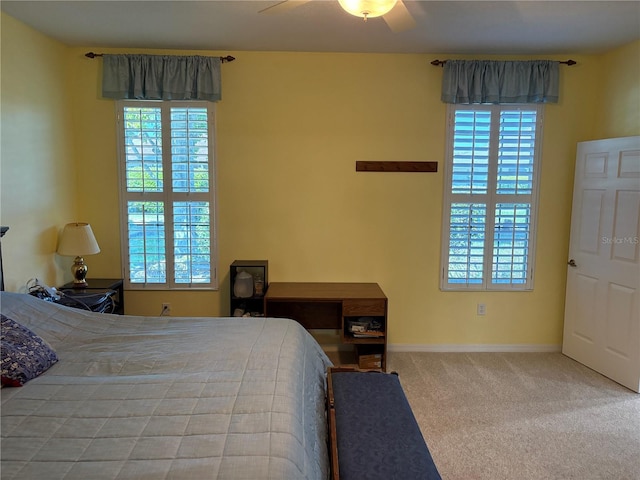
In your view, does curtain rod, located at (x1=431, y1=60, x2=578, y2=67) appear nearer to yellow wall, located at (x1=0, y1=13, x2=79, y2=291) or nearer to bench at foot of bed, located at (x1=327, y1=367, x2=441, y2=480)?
bench at foot of bed, located at (x1=327, y1=367, x2=441, y2=480)

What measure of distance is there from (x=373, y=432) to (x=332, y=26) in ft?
8.56

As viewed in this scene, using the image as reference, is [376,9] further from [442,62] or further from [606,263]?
[606,263]

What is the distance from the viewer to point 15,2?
2.66 meters

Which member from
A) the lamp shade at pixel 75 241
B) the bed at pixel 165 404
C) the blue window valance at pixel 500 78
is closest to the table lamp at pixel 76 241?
the lamp shade at pixel 75 241

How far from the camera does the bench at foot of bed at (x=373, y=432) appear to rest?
1.60m

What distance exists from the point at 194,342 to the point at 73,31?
257 cm

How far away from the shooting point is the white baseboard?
3.91m

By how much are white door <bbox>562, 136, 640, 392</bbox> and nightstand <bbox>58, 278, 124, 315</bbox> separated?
3881 mm

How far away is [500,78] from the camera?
11.8 feet

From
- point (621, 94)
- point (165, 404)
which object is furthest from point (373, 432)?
point (621, 94)

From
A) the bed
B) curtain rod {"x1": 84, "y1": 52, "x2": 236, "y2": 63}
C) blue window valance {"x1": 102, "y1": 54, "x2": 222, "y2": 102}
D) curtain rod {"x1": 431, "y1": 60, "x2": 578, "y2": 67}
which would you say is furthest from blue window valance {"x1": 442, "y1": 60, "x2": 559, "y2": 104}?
the bed

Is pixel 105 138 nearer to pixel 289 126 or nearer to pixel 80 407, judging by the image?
pixel 289 126

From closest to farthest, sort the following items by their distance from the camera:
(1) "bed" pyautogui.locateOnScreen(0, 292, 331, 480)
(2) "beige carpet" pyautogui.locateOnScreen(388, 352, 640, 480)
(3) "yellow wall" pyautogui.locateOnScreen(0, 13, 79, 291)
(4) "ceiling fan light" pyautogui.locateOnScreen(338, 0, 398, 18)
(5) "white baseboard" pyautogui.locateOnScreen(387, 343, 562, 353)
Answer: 1. (1) "bed" pyautogui.locateOnScreen(0, 292, 331, 480)
2. (4) "ceiling fan light" pyautogui.locateOnScreen(338, 0, 398, 18)
3. (2) "beige carpet" pyautogui.locateOnScreen(388, 352, 640, 480)
4. (3) "yellow wall" pyautogui.locateOnScreen(0, 13, 79, 291)
5. (5) "white baseboard" pyautogui.locateOnScreen(387, 343, 562, 353)

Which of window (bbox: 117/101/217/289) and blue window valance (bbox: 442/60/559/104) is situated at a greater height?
blue window valance (bbox: 442/60/559/104)
